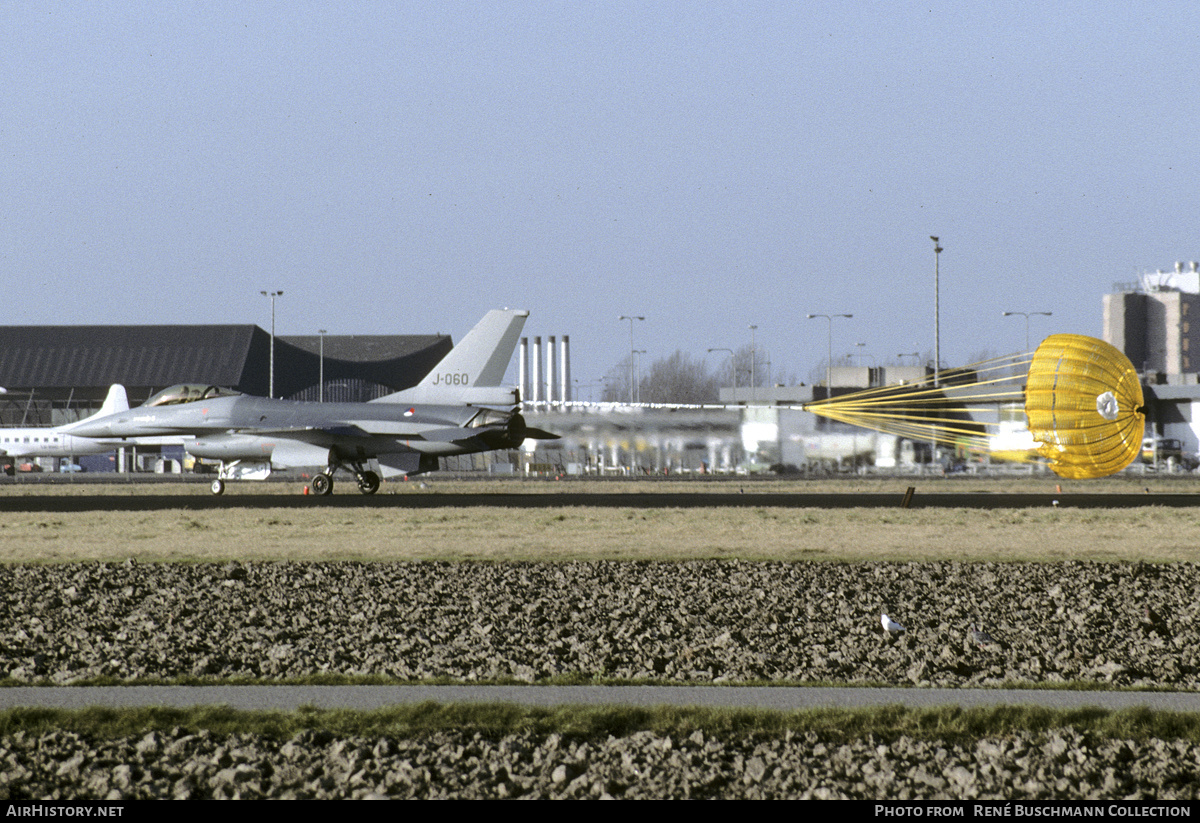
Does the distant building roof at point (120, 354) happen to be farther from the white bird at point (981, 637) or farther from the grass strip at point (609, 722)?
the grass strip at point (609, 722)

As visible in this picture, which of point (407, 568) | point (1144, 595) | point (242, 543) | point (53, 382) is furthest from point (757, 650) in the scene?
point (53, 382)

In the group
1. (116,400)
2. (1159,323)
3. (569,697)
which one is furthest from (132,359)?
(1159,323)

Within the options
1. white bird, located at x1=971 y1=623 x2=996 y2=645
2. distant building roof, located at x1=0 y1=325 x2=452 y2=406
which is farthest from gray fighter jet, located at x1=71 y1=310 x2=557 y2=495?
distant building roof, located at x1=0 y1=325 x2=452 y2=406

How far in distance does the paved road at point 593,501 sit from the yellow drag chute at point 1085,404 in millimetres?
4066

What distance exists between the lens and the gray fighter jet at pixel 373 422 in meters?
40.0

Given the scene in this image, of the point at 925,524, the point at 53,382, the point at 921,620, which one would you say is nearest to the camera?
the point at 921,620

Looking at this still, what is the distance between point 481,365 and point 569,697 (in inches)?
1249

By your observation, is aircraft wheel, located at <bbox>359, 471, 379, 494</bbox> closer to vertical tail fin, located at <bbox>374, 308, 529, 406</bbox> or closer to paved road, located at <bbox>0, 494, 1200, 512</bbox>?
paved road, located at <bbox>0, 494, 1200, 512</bbox>

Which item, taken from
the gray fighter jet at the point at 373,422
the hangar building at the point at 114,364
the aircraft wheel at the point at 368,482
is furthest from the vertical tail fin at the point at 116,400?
the aircraft wheel at the point at 368,482

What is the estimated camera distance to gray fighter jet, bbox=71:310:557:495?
40.0 m

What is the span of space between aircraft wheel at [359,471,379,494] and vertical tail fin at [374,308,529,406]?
132 inches

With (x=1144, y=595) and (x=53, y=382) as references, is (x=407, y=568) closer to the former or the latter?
(x=1144, y=595)
